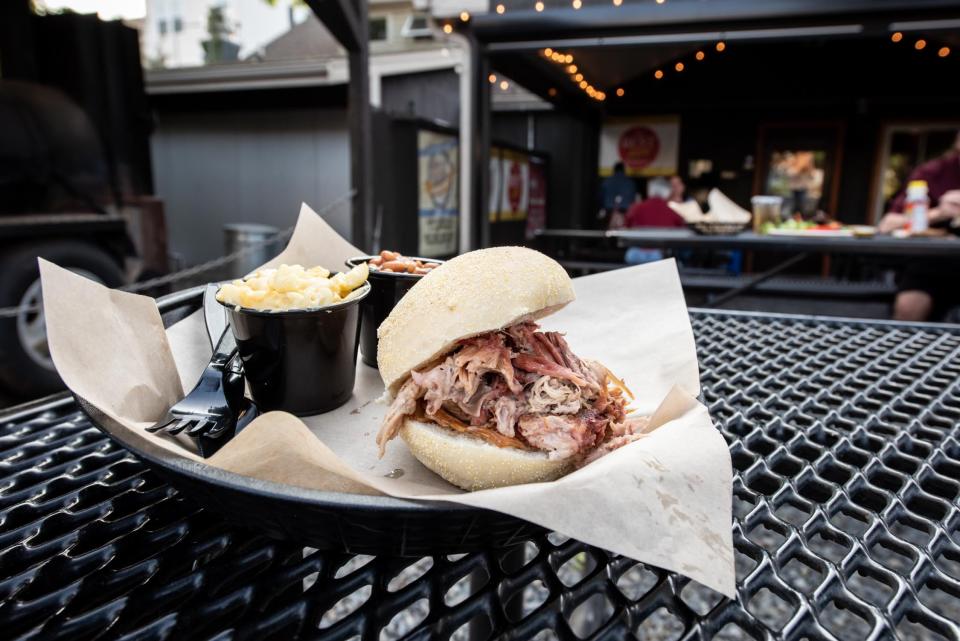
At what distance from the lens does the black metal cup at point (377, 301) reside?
1362 mm

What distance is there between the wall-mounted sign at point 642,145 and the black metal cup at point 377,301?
1014 centimetres

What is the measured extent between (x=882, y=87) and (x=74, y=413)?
10.9 metres

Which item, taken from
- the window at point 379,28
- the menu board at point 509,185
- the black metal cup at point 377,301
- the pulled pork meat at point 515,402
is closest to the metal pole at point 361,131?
the menu board at point 509,185

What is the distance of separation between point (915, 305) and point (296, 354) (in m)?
4.55

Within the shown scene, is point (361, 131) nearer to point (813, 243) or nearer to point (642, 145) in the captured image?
point (813, 243)

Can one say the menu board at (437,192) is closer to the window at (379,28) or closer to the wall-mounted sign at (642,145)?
the wall-mounted sign at (642,145)

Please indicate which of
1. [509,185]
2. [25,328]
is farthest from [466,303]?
[509,185]

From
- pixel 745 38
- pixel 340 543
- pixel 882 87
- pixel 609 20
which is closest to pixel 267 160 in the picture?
pixel 609 20

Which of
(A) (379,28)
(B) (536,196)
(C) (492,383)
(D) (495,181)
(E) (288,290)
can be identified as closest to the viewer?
(C) (492,383)

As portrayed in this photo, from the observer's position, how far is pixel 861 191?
31.2 feet

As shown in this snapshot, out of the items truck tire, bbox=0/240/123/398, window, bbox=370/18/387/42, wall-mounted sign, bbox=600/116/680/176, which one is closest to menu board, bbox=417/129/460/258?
truck tire, bbox=0/240/123/398

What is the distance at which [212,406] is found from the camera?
0.93 meters

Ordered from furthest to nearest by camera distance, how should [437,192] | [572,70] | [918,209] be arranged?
[572,70]
[437,192]
[918,209]

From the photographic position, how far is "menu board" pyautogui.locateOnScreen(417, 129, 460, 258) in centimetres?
676
